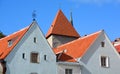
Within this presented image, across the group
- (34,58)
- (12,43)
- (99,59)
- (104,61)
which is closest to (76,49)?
(99,59)

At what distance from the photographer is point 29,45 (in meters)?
50.1

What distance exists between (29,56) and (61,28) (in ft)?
86.6

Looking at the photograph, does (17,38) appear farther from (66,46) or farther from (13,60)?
(66,46)

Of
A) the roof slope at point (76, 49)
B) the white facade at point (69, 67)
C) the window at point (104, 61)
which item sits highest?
the roof slope at point (76, 49)

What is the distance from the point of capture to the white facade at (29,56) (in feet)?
160

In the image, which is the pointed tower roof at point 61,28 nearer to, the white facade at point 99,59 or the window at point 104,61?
the white facade at point 99,59

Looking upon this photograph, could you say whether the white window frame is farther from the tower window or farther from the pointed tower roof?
the pointed tower roof

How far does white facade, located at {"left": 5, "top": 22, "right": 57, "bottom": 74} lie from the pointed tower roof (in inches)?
932

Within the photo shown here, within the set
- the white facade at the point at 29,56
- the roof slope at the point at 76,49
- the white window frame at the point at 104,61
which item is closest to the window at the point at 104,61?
the white window frame at the point at 104,61

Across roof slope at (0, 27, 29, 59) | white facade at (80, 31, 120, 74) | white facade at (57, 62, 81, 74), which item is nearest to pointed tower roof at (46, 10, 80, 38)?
white facade at (80, 31, 120, 74)

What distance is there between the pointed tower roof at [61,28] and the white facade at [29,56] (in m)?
23.7

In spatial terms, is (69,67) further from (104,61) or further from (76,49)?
(104,61)

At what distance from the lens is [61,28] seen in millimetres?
75688

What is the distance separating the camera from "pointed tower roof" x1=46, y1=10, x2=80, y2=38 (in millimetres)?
75094
